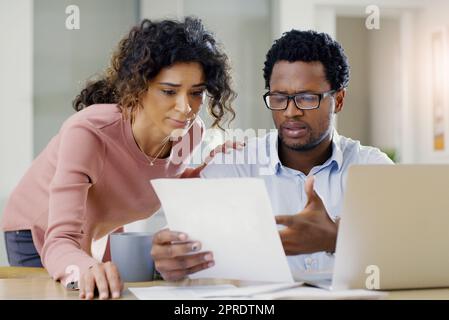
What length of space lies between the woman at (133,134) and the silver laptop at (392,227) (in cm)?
58

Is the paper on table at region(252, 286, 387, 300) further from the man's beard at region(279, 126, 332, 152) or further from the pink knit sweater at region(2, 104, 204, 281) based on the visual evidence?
the man's beard at region(279, 126, 332, 152)

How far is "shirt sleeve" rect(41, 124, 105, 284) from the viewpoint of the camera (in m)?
1.02

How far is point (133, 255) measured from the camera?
1.09 metres

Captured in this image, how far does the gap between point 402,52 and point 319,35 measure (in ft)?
8.20

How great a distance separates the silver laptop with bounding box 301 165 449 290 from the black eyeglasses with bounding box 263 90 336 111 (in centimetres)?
75

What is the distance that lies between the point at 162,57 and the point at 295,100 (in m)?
0.36

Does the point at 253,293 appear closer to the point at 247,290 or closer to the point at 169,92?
the point at 247,290

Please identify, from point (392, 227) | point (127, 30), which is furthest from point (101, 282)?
point (127, 30)

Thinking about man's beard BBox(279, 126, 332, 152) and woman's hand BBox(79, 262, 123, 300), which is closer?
woman's hand BBox(79, 262, 123, 300)

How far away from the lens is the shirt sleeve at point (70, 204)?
102 cm

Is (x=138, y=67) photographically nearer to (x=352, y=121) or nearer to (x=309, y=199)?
(x=309, y=199)

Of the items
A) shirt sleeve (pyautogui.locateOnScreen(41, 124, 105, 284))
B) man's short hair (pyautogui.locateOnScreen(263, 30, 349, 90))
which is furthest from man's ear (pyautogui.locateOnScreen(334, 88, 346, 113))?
shirt sleeve (pyautogui.locateOnScreen(41, 124, 105, 284))
